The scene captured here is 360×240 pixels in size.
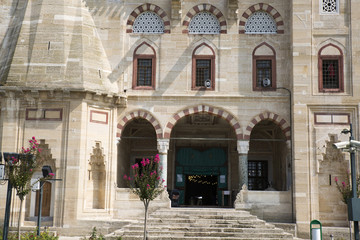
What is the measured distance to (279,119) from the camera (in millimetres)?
22625

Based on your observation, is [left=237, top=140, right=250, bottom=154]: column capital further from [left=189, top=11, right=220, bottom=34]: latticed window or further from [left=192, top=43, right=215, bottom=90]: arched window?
[left=189, top=11, right=220, bottom=34]: latticed window

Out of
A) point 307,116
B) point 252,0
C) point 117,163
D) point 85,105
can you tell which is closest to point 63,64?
point 85,105

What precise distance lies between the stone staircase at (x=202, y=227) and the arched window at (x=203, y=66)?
19.7 ft

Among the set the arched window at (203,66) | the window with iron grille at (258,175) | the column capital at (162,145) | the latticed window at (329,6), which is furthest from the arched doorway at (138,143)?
the latticed window at (329,6)

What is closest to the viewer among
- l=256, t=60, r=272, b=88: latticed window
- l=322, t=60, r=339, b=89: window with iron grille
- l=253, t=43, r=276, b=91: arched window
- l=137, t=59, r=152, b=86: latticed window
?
l=322, t=60, r=339, b=89: window with iron grille

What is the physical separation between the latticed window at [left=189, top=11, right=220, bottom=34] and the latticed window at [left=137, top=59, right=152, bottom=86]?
2569mm

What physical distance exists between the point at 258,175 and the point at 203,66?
711cm

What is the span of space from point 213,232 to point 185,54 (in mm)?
8639

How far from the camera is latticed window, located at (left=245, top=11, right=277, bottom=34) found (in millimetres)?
23469

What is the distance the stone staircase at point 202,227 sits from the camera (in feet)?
61.3

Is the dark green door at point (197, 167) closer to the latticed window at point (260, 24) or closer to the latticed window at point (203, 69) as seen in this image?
the latticed window at point (203, 69)

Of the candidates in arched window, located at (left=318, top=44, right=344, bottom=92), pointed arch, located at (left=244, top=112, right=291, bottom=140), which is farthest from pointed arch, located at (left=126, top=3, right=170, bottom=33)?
arched window, located at (left=318, top=44, right=344, bottom=92)

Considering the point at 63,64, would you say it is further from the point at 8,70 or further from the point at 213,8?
the point at 213,8

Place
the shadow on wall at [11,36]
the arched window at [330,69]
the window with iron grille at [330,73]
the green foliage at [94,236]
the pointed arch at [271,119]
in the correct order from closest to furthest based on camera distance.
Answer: the green foliage at [94,236] < the shadow on wall at [11,36] < the arched window at [330,69] < the window with iron grille at [330,73] < the pointed arch at [271,119]
